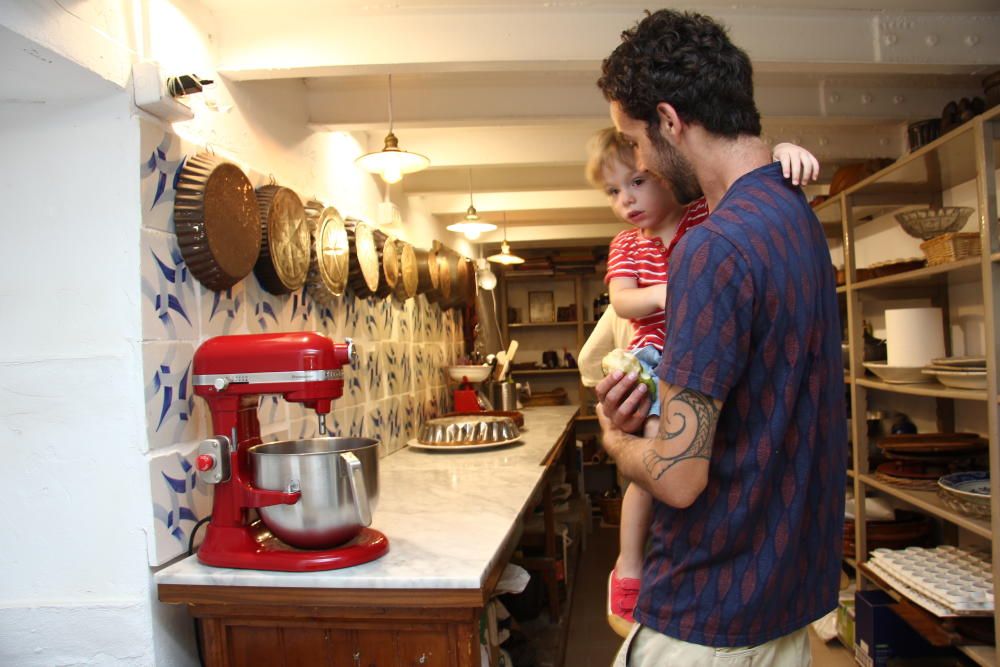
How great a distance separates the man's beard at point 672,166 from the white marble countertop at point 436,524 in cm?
88

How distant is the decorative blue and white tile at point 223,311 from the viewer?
5.90ft

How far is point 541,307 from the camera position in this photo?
25.5 feet

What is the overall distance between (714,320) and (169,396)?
4.20ft

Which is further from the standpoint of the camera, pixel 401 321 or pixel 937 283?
pixel 401 321

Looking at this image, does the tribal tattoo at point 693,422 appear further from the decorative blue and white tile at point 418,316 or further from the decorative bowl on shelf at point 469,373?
the decorative bowl on shelf at point 469,373

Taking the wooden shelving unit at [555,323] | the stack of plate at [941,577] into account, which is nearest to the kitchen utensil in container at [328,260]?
the stack of plate at [941,577]

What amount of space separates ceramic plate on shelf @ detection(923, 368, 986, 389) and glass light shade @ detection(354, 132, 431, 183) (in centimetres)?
211

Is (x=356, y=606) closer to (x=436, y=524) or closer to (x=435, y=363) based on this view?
(x=436, y=524)

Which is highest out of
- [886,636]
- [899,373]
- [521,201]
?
A: [521,201]

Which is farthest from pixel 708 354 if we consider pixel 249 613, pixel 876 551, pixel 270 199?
pixel 876 551

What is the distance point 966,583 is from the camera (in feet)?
8.32

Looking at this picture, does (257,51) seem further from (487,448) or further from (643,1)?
(487,448)

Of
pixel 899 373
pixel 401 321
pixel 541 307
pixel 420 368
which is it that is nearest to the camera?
pixel 899 373

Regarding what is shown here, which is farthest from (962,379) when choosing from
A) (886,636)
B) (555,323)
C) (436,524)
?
(555,323)
